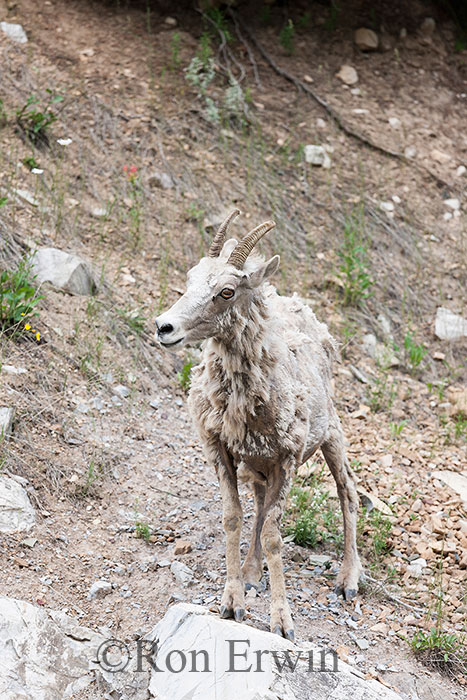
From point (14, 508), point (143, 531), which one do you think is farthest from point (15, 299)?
point (143, 531)

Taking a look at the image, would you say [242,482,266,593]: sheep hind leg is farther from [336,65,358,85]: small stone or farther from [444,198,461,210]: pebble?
[336,65,358,85]: small stone

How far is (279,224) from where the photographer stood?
1005cm

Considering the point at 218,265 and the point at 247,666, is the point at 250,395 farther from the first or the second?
the point at 247,666

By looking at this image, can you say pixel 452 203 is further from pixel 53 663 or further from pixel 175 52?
pixel 53 663

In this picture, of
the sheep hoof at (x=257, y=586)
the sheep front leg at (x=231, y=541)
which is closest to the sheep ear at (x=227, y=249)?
the sheep front leg at (x=231, y=541)

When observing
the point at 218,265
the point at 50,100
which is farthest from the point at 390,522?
the point at 50,100

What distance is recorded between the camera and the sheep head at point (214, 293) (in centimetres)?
432

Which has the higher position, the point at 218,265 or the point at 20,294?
the point at 218,265

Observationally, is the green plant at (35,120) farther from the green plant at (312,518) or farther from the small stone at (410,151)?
the green plant at (312,518)

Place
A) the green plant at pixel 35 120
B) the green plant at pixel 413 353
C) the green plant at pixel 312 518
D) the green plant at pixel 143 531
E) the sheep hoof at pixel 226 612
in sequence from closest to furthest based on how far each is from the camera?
the sheep hoof at pixel 226 612 < the green plant at pixel 143 531 < the green plant at pixel 312 518 < the green plant at pixel 413 353 < the green plant at pixel 35 120

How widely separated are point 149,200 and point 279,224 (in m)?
1.68

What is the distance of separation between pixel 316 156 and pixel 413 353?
3.41 m

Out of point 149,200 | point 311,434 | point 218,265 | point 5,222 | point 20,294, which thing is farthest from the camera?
point 149,200

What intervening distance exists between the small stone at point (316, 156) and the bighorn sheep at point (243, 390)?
624 centimetres
